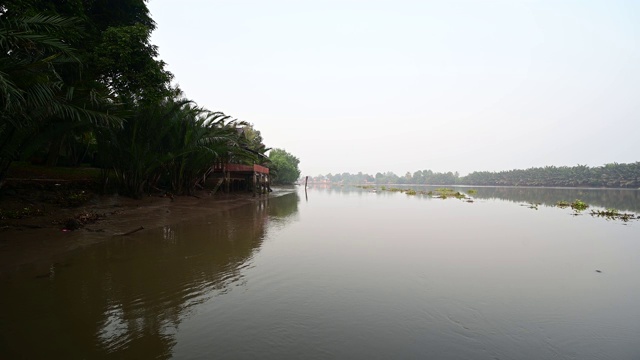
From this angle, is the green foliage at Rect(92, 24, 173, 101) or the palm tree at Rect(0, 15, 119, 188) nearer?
the palm tree at Rect(0, 15, 119, 188)

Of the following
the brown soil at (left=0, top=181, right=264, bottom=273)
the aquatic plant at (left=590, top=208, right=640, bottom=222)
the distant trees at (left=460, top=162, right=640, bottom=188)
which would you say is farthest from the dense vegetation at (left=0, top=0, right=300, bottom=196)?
the distant trees at (left=460, top=162, right=640, bottom=188)

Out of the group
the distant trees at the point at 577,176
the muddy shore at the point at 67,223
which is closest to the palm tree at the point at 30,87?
the muddy shore at the point at 67,223

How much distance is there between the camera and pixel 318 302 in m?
4.35

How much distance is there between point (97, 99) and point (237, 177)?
63.8 feet

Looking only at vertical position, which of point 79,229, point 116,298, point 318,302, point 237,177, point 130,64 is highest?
point 130,64

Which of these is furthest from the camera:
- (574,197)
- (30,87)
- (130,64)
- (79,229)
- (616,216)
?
(574,197)

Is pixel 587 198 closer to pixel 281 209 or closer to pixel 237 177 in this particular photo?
pixel 281 209

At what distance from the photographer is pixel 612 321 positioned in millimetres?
4027

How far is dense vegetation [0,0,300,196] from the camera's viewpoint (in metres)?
5.93

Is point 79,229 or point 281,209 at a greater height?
point 79,229

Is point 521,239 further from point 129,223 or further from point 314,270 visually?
point 129,223

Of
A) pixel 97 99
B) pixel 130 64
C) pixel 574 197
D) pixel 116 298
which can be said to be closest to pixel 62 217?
pixel 97 99

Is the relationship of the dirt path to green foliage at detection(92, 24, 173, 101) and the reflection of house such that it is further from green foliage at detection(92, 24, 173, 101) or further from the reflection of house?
the reflection of house

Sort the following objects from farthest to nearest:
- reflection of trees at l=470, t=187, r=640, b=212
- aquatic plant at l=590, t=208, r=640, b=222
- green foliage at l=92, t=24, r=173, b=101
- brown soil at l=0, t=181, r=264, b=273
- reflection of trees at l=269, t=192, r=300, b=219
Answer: reflection of trees at l=470, t=187, r=640, b=212, aquatic plant at l=590, t=208, r=640, b=222, reflection of trees at l=269, t=192, r=300, b=219, green foliage at l=92, t=24, r=173, b=101, brown soil at l=0, t=181, r=264, b=273
